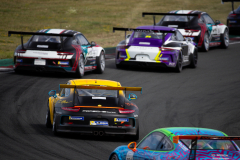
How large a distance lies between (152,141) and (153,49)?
11.3 metres

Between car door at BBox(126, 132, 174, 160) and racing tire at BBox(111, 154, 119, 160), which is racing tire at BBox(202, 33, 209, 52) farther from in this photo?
car door at BBox(126, 132, 174, 160)

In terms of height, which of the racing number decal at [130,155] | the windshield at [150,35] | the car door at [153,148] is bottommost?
the racing number decal at [130,155]

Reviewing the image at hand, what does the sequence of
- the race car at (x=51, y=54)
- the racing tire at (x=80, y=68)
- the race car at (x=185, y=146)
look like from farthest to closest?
the racing tire at (x=80, y=68) < the race car at (x=51, y=54) < the race car at (x=185, y=146)

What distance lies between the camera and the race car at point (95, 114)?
888 centimetres

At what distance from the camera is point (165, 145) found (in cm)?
560

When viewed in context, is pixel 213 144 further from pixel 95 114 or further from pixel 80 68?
pixel 80 68

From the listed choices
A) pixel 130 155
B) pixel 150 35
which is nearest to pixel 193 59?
pixel 150 35

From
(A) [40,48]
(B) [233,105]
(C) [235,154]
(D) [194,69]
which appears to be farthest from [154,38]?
(C) [235,154]

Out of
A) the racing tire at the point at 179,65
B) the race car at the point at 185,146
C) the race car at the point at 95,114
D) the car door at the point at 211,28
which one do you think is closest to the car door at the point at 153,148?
the race car at the point at 185,146

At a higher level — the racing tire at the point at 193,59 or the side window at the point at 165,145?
the side window at the point at 165,145

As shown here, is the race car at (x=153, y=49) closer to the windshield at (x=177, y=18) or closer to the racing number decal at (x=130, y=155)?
the windshield at (x=177, y=18)

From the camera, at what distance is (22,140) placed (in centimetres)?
870

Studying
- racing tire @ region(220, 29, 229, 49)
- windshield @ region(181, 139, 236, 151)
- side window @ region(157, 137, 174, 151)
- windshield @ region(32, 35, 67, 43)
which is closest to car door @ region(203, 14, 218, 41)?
racing tire @ region(220, 29, 229, 49)

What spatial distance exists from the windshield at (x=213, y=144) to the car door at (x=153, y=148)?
0.95 feet
